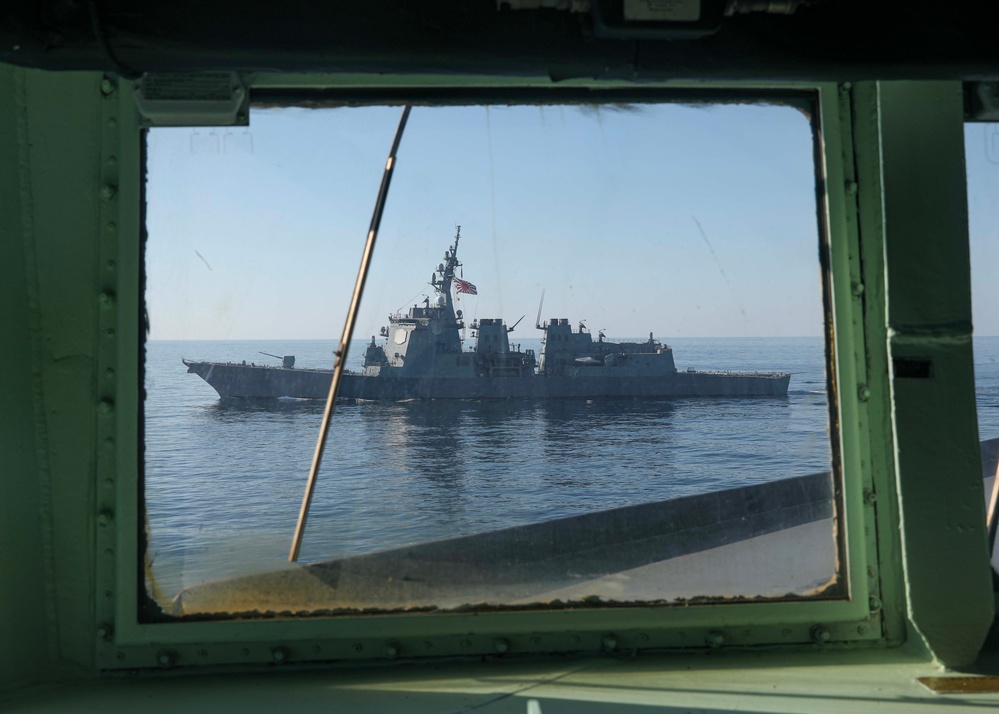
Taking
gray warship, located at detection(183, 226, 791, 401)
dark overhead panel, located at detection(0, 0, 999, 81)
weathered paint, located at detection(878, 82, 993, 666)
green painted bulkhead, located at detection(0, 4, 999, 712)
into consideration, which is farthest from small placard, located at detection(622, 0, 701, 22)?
gray warship, located at detection(183, 226, 791, 401)

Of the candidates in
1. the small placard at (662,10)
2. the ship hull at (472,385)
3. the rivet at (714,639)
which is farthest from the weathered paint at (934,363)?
the ship hull at (472,385)

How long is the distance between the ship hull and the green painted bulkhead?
→ 1.16 ft

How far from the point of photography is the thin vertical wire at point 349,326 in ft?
5.61

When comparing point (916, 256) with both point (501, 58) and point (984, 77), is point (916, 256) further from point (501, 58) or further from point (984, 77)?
point (501, 58)

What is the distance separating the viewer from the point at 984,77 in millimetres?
1180

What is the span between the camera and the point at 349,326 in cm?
177

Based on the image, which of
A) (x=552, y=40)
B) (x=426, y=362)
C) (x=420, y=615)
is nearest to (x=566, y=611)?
(x=420, y=615)

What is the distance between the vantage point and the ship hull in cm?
297

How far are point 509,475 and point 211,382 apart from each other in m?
6.91

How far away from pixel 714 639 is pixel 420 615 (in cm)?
65

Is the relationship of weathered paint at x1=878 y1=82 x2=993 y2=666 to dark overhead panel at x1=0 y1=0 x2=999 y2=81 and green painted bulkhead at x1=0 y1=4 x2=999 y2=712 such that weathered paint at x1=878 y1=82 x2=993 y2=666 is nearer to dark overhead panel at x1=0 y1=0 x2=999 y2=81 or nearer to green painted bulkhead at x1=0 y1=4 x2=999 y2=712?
green painted bulkhead at x1=0 y1=4 x2=999 y2=712

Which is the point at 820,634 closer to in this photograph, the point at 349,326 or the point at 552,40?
the point at 349,326

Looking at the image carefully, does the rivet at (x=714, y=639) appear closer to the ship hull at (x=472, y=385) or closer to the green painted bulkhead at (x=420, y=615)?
the green painted bulkhead at (x=420, y=615)

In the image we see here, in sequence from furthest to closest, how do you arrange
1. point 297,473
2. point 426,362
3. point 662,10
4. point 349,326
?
1. point 426,362
2. point 297,473
3. point 349,326
4. point 662,10
